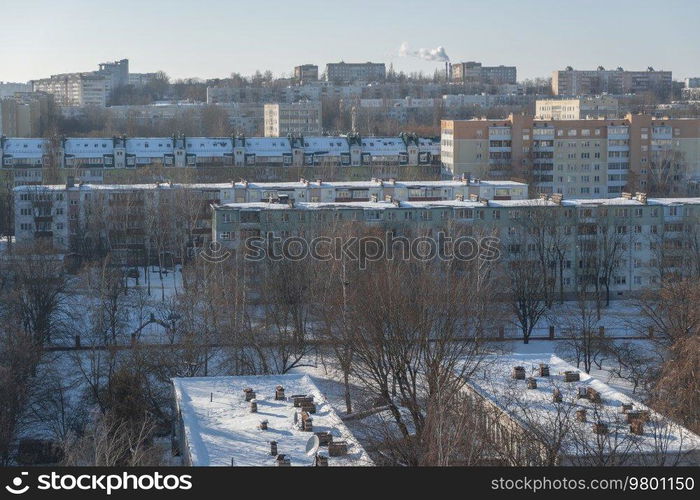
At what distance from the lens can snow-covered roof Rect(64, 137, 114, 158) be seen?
25.0 m

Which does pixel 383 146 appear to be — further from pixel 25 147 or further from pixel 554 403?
pixel 554 403

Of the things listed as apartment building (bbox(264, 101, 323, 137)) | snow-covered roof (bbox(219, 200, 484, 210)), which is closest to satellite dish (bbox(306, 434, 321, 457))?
snow-covered roof (bbox(219, 200, 484, 210))

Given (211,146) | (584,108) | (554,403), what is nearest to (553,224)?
(554,403)

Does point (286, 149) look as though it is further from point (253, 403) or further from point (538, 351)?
point (253, 403)

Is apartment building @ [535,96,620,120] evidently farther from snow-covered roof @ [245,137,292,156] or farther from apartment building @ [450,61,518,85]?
apartment building @ [450,61,518,85]

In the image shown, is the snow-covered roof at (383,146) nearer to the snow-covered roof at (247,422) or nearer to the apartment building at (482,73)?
the snow-covered roof at (247,422)

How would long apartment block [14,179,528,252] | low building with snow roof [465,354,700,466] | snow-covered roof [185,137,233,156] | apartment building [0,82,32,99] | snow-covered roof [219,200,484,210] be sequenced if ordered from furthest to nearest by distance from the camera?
1. apartment building [0,82,32,99]
2. snow-covered roof [185,137,233,156]
3. long apartment block [14,179,528,252]
4. snow-covered roof [219,200,484,210]
5. low building with snow roof [465,354,700,466]

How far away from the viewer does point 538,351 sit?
42.7ft

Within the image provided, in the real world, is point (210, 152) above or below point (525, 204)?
above

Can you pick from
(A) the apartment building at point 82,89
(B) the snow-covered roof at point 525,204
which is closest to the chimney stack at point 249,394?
(B) the snow-covered roof at point 525,204

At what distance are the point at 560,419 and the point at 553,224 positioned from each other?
355 inches

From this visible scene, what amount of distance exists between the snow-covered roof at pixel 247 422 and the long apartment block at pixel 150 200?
871 centimetres

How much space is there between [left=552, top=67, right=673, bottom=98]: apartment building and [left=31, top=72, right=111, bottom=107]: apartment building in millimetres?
21426

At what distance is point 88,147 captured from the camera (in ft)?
82.9
